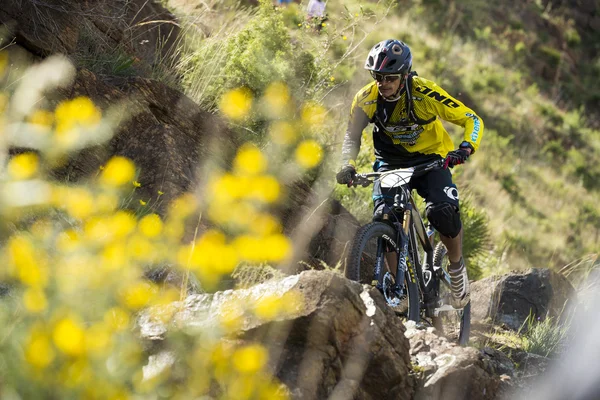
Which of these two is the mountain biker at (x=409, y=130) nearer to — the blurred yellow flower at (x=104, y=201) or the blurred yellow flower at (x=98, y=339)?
the blurred yellow flower at (x=104, y=201)

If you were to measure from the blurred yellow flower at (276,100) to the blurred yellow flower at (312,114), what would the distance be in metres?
0.18

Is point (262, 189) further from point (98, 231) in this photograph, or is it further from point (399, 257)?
point (399, 257)

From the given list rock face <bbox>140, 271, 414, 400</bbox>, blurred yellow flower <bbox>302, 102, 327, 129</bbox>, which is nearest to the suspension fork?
rock face <bbox>140, 271, 414, 400</bbox>

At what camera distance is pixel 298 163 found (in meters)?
6.59

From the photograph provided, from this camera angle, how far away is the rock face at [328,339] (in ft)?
12.3

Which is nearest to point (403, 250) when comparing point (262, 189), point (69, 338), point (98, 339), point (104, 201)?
point (262, 189)

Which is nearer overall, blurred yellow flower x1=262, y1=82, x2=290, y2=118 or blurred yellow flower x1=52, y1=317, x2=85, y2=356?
blurred yellow flower x1=52, y1=317, x2=85, y2=356

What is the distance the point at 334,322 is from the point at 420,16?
820 inches

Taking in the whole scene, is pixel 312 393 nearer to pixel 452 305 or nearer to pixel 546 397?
pixel 546 397

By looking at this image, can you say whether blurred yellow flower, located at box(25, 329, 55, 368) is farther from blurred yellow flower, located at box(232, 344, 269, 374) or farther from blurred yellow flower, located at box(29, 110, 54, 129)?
blurred yellow flower, located at box(29, 110, 54, 129)

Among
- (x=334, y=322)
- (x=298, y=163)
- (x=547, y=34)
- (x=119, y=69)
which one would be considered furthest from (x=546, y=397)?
(x=547, y=34)

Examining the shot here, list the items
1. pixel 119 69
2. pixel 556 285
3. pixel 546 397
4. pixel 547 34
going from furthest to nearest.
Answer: pixel 547 34 → pixel 556 285 → pixel 119 69 → pixel 546 397

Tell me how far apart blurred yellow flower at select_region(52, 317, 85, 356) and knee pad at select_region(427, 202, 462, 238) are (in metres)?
3.97

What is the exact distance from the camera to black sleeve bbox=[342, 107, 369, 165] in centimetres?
603
